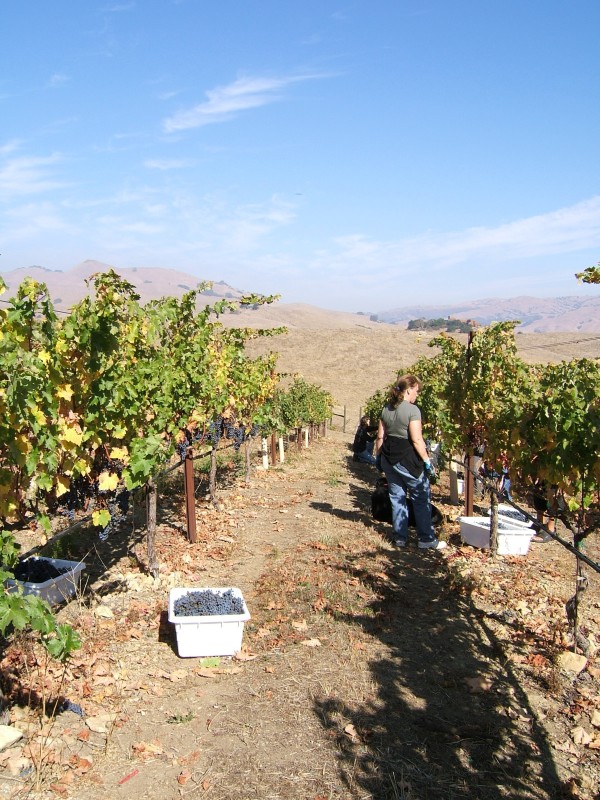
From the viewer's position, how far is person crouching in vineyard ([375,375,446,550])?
7211 millimetres

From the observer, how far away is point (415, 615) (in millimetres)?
5621

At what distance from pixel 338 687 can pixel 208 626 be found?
3.66ft

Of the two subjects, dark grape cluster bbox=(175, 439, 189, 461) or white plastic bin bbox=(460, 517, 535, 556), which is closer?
dark grape cluster bbox=(175, 439, 189, 461)

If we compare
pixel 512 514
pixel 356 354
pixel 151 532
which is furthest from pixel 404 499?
pixel 356 354

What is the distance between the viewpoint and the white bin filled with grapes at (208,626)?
4.73 metres

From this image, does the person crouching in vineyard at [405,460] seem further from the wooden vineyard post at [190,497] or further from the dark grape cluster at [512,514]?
the wooden vineyard post at [190,497]

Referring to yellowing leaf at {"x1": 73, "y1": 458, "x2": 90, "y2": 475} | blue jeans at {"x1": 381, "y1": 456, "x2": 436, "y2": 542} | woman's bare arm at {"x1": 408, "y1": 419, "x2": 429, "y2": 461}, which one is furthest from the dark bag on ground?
yellowing leaf at {"x1": 73, "y1": 458, "x2": 90, "y2": 475}

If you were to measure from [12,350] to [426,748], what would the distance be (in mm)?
3343

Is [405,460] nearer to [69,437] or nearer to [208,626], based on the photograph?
[208,626]

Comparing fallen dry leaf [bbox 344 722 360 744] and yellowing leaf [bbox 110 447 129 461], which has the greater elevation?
yellowing leaf [bbox 110 447 129 461]

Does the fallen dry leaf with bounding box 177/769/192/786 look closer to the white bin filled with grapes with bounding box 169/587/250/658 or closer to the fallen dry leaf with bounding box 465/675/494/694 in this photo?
the white bin filled with grapes with bounding box 169/587/250/658

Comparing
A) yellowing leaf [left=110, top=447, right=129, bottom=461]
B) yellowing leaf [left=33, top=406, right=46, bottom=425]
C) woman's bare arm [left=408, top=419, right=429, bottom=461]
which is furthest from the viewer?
woman's bare arm [left=408, top=419, right=429, bottom=461]

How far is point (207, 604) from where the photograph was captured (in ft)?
16.0

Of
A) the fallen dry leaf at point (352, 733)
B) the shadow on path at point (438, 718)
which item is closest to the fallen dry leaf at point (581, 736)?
the shadow on path at point (438, 718)
